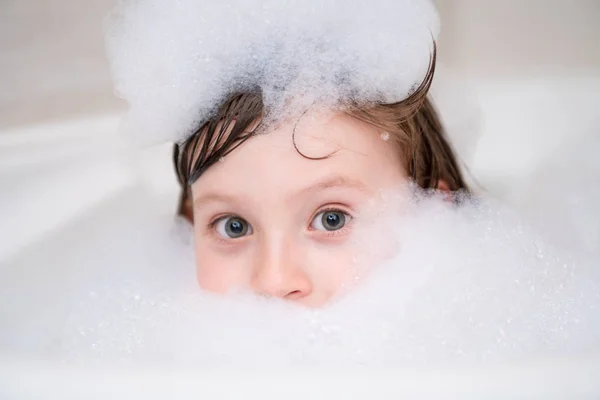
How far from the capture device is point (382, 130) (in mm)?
888

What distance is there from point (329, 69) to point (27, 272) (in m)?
0.58

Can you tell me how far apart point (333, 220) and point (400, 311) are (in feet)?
0.46

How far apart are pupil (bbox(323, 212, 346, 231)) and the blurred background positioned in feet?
1.41

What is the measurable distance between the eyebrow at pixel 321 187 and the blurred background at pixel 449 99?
0.42m

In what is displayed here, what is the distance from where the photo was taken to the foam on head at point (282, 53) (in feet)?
2.89

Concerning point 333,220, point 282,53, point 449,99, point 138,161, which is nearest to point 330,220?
point 333,220

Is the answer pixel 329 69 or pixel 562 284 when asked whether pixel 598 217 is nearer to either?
pixel 562 284

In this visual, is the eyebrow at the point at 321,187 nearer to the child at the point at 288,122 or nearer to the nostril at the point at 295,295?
the child at the point at 288,122

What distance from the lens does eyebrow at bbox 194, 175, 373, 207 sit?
839 mm

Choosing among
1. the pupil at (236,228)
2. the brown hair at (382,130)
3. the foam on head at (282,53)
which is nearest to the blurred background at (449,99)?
the brown hair at (382,130)

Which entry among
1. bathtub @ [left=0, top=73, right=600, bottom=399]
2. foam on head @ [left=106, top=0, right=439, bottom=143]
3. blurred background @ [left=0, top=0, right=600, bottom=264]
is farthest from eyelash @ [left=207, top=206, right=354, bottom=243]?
blurred background @ [left=0, top=0, right=600, bottom=264]

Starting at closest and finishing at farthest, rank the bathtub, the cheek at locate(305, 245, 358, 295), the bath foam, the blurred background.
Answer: the bath foam
the cheek at locate(305, 245, 358, 295)
the bathtub
the blurred background

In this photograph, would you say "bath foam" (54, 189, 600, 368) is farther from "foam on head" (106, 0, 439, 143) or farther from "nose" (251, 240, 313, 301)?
"foam on head" (106, 0, 439, 143)

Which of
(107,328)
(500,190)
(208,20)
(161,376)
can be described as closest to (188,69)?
(208,20)
